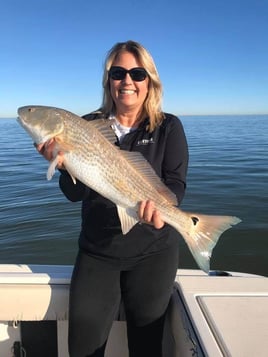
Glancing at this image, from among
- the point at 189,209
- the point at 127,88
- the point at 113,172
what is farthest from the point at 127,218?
the point at 189,209

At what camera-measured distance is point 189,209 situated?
10070 millimetres

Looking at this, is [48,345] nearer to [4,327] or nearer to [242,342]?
[4,327]

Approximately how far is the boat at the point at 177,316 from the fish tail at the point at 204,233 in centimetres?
36

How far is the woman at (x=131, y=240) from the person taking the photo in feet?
10.2

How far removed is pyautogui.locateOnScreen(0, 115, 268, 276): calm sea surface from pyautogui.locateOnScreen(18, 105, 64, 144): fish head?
189 inches

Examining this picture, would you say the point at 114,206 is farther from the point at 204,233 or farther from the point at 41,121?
the point at 41,121

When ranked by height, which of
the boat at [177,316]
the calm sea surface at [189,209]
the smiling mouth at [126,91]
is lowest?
the calm sea surface at [189,209]

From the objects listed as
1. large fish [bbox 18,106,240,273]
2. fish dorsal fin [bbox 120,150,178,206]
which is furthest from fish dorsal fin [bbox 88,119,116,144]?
fish dorsal fin [bbox 120,150,178,206]

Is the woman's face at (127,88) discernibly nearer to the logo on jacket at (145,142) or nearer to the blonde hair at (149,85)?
the blonde hair at (149,85)

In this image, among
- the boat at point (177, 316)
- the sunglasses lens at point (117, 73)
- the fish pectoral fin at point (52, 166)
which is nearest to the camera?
the boat at point (177, 316)

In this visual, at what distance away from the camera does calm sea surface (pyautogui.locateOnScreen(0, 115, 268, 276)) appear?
7684mm

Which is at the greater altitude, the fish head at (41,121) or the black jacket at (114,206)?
the fish head at (41,121)

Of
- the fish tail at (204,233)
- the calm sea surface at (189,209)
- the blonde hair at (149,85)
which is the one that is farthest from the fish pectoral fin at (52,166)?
the calm sea surface at (189,209)

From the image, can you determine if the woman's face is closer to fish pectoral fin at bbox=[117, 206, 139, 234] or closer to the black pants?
fish pectoral fin at bbox=[117, 206, 139, 234]
